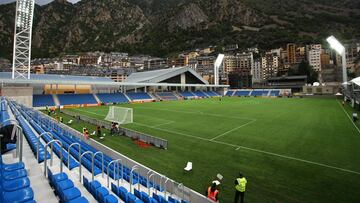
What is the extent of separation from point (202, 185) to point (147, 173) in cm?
289

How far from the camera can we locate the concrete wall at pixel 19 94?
43.7 m

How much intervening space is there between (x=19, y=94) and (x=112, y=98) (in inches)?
869

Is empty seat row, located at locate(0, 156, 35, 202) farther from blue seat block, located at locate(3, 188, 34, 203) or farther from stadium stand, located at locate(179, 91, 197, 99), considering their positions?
stadium stand, located at locate(179, 91, 197, 99)

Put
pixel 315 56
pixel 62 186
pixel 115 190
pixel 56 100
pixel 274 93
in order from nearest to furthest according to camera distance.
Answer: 1. pixel 62 186
2. pixel 115 190
3. pixel 56 100
4. pixel 274 93
5. pixel 315 56

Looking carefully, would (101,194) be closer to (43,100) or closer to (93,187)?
(93,187)

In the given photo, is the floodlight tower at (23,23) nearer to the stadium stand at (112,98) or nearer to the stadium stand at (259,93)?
the stadium stand at (112,98)

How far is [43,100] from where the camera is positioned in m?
49.0

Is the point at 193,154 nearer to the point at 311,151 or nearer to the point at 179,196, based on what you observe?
the point at 179,196

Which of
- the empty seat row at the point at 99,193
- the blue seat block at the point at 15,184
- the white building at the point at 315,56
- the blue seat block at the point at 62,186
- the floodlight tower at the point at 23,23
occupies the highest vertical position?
the white building at the point at 315,56

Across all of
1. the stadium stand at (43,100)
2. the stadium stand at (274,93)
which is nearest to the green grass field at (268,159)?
the stadium stand at (43,100)

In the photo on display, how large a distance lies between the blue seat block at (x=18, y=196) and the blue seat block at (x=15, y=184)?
15cm

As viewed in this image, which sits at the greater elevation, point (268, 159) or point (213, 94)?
point (213, 94)

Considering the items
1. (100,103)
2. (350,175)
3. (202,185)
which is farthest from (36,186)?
(100,103)

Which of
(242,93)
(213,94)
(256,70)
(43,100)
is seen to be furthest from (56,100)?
(256,70)
